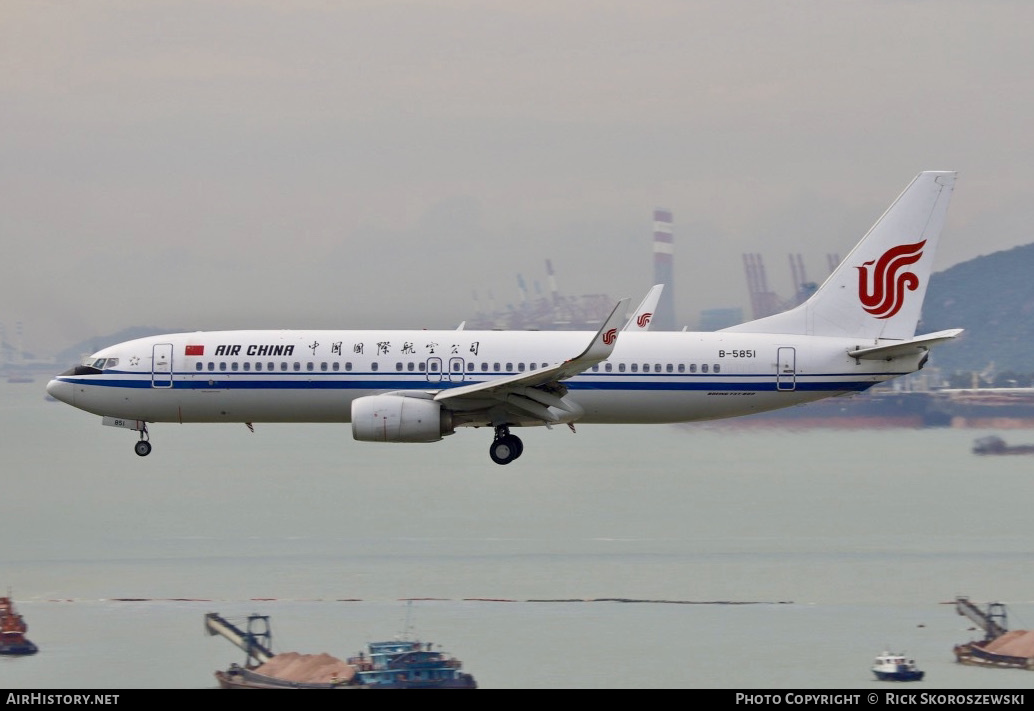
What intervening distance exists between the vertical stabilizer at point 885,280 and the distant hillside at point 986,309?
10290 cm

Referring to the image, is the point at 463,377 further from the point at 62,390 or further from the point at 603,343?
the point at 62,390

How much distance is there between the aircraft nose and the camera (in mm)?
48312

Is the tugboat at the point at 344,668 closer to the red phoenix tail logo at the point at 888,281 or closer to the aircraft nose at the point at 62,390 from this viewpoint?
the aircraft nose at the point at 62,390

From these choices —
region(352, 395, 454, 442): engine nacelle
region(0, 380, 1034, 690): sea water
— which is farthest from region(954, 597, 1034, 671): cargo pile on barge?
region(352, 395, 454, 442): engine nacelle

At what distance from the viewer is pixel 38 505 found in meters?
93.6

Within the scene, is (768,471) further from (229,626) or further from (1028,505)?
(229,626)

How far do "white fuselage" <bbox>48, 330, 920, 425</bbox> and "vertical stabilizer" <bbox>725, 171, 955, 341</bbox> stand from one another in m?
1.02

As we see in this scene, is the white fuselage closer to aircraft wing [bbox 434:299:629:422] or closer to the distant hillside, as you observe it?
aircraft wing [bbox 434:299:629:422]

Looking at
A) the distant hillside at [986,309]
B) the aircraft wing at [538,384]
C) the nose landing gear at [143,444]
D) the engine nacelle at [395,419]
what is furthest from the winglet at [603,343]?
the distant hillside at [986,309]

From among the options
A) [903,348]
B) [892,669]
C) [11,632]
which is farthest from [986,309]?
[903,348]

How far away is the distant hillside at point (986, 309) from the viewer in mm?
155087

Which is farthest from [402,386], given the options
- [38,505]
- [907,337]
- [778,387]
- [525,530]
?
[38,505]

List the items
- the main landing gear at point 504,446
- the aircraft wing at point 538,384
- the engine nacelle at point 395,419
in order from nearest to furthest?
the aircraft wing at point 538,384 < the engine nacelle at point 395,419 < the main landing gear at point 504,446

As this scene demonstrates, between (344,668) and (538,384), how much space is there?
4187cm
